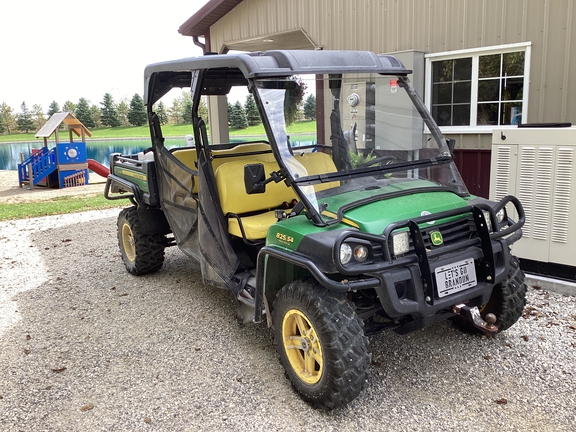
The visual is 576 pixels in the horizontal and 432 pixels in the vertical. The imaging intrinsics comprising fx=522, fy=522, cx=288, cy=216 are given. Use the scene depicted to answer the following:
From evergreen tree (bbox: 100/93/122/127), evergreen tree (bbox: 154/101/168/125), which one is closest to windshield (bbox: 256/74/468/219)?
evergreen tree (bbox: 154/101/168/125)

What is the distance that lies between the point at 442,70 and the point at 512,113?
132 centimetres

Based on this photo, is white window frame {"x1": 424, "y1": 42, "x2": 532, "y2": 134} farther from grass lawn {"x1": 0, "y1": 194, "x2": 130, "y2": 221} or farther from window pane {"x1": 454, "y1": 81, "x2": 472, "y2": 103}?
grass lawn {"x1": 0, "y1": 194, "x2": 130, "y2": 221}

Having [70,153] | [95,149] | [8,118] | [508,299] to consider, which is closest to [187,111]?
[508,299]

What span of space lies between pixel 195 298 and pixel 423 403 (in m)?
2.69

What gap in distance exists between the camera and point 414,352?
12.6 ft

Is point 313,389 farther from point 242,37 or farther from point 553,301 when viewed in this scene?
point 242,37

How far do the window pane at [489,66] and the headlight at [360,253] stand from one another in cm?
565

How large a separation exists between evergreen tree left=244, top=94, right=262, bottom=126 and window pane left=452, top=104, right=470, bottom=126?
5.05 m

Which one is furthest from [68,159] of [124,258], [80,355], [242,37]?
[80,355]

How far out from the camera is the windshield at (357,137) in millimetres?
3477

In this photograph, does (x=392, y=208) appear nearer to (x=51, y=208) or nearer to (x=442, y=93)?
(x=442, y=93)

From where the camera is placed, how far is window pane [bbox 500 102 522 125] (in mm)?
7301

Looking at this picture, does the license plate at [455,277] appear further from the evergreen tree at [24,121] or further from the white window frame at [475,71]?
the evergreen tree at [24,121]

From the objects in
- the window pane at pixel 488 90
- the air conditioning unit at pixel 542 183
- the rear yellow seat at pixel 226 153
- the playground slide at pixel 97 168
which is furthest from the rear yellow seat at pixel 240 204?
the playground slide at pixel 97 168
